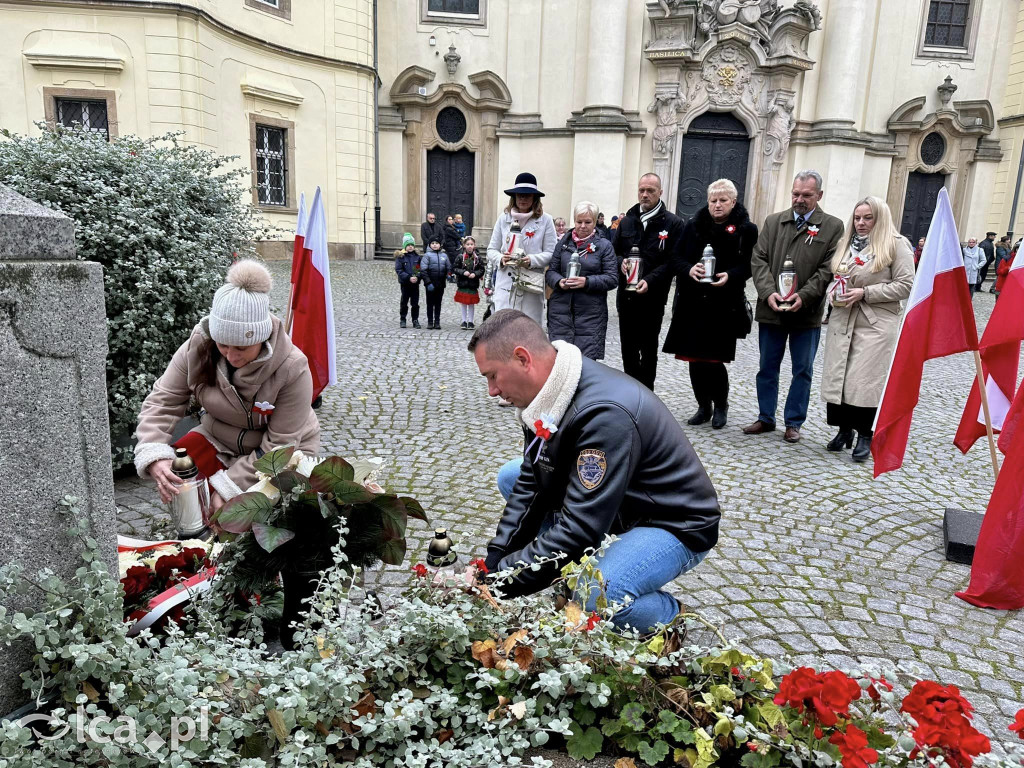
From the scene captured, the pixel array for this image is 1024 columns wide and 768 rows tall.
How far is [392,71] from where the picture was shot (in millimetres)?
22141

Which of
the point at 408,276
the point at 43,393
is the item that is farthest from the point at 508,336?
the point at 408,276

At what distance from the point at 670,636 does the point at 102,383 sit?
5.38 feet

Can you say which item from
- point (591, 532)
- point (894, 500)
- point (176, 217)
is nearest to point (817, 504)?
point (894, 500)

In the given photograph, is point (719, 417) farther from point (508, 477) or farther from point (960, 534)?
point (508, 477)

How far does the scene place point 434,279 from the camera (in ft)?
37.5

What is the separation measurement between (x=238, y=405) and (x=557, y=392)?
1583mm

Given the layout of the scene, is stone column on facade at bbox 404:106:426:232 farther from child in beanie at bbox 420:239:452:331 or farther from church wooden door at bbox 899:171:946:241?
church wooden door at bbox 899:171:946:241

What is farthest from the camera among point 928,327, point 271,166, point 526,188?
point 271,166

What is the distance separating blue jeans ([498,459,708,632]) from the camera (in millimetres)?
2400

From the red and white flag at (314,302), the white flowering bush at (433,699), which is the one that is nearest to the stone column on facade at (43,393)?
the white flowering bush at (433,699)

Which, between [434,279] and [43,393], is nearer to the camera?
[43,393]

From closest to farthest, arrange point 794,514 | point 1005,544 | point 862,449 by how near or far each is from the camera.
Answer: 1. point 1005,544
2. point 794,514
3. point 862,449

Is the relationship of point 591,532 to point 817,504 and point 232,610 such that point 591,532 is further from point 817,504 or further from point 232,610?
point 817,504

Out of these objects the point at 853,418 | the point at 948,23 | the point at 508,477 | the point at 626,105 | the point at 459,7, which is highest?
the point at 948,23
